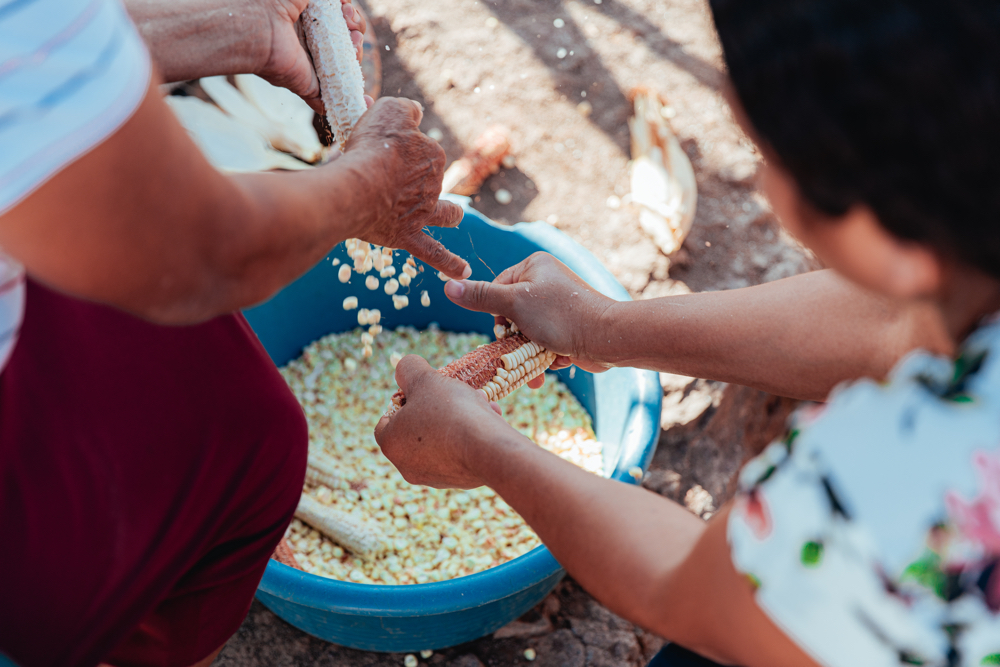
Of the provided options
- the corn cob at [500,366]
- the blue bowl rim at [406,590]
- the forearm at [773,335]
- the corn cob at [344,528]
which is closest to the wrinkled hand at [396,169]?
the corn cob at [500,366]

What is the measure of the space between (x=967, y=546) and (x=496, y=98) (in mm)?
2866

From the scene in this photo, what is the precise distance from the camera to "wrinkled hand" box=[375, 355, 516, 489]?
1.21m

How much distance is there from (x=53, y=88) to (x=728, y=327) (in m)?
1.22

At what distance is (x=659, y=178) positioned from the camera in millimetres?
2814

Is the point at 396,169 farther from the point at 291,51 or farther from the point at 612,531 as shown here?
the point at 612,531

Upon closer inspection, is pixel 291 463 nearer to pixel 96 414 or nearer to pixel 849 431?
pixel 96 414

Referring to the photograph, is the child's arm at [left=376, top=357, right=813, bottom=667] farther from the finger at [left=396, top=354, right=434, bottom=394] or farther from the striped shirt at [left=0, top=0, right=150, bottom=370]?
the striped shirt at [left=0, top=0, right=150, bottom=370]

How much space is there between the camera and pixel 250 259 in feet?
2.80

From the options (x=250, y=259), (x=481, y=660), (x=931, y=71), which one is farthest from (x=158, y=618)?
(x=931, y=71)

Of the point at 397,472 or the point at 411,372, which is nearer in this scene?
the point at 411,372

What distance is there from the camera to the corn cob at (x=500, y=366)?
1514 millimetres

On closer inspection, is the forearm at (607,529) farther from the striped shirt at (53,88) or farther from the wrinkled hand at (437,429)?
the striped shirt at (53,88)

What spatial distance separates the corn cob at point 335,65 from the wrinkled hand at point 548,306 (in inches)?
17.0

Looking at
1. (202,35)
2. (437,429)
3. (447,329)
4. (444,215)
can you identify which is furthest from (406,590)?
(447,329)
